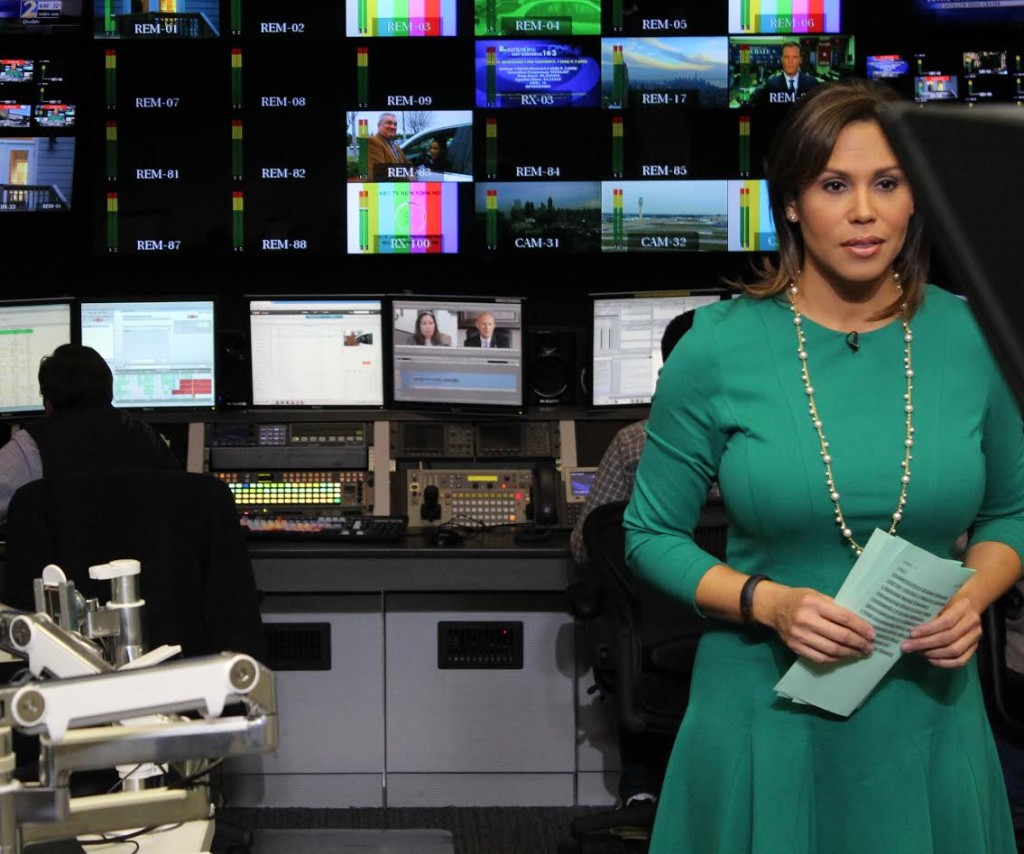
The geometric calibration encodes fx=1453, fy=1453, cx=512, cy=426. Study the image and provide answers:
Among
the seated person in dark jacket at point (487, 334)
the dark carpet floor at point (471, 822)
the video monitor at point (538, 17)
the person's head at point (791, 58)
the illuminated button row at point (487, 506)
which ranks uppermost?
the video monitor at point (538, 17)

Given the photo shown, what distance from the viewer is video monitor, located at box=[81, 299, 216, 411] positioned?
410cm

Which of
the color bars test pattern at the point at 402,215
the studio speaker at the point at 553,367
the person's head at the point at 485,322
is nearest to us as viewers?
the person's head at the point at 485,322

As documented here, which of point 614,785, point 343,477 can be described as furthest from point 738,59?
point 614,785

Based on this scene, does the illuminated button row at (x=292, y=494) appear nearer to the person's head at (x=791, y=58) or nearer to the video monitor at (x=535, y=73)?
the video monitor at (x=535, y=73)

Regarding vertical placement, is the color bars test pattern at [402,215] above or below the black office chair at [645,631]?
above

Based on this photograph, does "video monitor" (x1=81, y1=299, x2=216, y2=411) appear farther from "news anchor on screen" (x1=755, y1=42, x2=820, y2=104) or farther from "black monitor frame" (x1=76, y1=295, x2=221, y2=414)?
"news anchor on screen" (x1=755, y1=42, x2=820, y2=104)

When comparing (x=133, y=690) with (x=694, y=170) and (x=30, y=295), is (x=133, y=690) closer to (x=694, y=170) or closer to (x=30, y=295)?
(x=694, y=170)

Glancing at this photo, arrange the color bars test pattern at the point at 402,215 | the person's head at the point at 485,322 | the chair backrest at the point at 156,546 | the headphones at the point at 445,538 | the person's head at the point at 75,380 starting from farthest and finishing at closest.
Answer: the color bars test pattern at the point at 402,215 → the person's head at the point at 485,322 → the headphones at the point at 445,538 → the person's head at the point at 75,380 → the chair backrest at the point at 156,546

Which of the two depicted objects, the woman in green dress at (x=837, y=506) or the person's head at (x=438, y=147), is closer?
the woman in green dress at (x=837, y=506)

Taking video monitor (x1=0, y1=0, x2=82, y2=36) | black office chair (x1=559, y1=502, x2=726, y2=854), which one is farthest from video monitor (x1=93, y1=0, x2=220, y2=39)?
black office chair (x1=559, y1=502, x2=726, y2=854)

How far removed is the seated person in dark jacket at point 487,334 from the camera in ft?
13.3

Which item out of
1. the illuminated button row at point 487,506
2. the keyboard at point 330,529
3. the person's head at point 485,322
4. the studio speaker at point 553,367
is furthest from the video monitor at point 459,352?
the keyboard at point 330,529

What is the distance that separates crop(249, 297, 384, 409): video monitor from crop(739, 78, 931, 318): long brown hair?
267cm

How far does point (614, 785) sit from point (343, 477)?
1115 millimetres
